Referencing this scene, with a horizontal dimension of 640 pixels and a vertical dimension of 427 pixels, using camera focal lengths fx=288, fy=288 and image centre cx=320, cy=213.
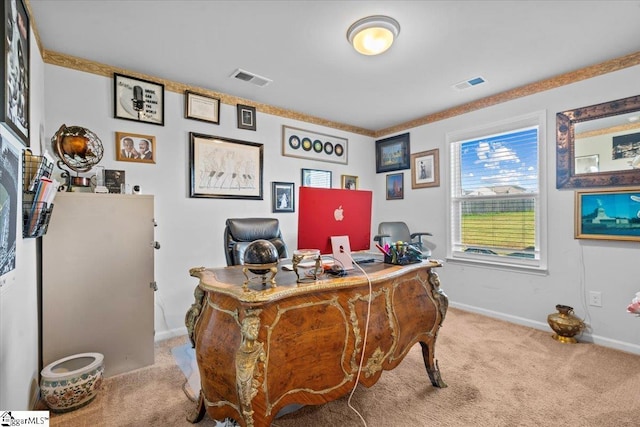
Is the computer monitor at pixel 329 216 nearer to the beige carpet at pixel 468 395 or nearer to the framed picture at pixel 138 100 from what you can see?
the beige carpet at pixel 468 395

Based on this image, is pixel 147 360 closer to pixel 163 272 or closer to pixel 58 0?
pixel 163 272

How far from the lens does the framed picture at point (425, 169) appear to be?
3.84m

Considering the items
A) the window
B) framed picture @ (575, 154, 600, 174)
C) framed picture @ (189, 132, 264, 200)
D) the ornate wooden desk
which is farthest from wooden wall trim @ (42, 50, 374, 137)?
framed picture @ (575, 154, 600, 174)

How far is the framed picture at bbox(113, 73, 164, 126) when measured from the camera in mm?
2568

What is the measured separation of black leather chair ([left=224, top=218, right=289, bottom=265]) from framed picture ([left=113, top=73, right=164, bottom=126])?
130cm

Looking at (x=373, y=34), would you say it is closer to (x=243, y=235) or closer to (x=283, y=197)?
(x=243, y=235)

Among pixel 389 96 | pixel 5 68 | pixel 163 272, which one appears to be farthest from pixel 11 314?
pixel 389 96

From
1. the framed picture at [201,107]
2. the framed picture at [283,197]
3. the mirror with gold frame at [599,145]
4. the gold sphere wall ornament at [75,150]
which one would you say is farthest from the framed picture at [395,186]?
the gold sphere wall ornament at [75,150]

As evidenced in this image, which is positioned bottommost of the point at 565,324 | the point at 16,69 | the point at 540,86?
the point at 565,324

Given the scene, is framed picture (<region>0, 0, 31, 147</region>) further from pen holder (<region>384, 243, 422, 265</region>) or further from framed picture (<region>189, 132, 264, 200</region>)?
pen holder (<region>384, 243, 422, 265</region>)

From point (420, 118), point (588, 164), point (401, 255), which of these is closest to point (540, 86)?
point (588, 164)

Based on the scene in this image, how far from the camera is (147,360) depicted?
7.38 ft

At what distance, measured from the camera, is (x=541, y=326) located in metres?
2.92

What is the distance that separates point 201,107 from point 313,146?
4.99 feet
